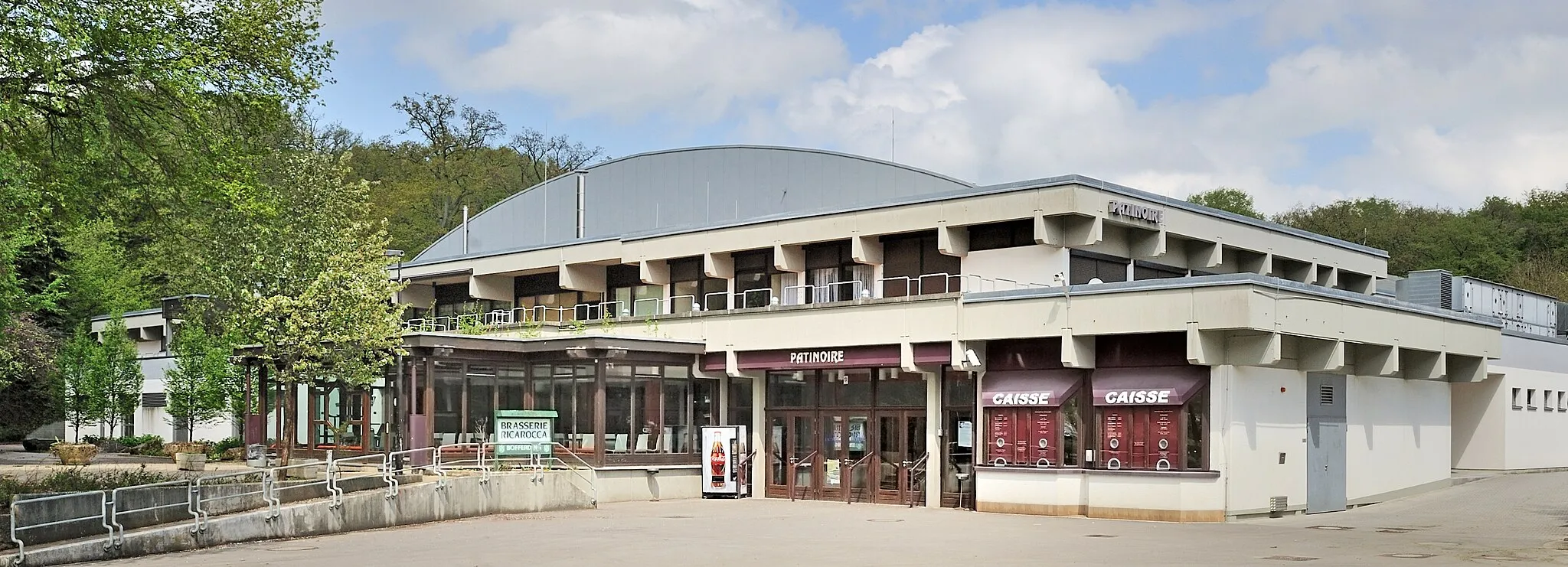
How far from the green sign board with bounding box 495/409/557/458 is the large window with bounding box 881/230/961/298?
844 centimetres

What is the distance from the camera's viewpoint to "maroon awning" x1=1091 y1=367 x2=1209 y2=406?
91.4ft

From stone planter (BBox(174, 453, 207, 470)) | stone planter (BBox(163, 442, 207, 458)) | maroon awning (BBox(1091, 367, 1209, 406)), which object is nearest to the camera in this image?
maroon awning (BBox(1091, 367, 1209, 406))

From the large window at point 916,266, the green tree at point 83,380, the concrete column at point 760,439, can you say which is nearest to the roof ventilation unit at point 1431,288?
the large window at point 916,266

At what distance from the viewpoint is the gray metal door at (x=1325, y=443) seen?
96.9ft

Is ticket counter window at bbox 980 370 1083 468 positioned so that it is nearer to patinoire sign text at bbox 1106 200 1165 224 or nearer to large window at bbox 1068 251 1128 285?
large window at bbox 1068 251 1128 285

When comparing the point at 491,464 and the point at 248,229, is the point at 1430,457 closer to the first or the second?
the point at 491,464

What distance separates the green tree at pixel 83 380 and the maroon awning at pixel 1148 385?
137 ft

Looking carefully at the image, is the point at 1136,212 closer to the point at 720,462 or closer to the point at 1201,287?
the point at 1201,287

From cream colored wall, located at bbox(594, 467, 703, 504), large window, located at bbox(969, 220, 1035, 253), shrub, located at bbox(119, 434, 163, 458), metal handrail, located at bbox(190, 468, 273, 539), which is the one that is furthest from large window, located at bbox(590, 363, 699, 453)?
shrub, located at bbox(119, 434, 163, 458)

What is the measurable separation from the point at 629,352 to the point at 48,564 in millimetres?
16368

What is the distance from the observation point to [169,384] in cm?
5338

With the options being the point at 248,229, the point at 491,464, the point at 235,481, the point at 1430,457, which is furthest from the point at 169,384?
the point at 1430,457

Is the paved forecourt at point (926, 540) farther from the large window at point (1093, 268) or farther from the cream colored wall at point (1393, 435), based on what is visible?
the large window at point (1093, 268)

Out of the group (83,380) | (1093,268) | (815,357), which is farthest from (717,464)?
(83,380)
